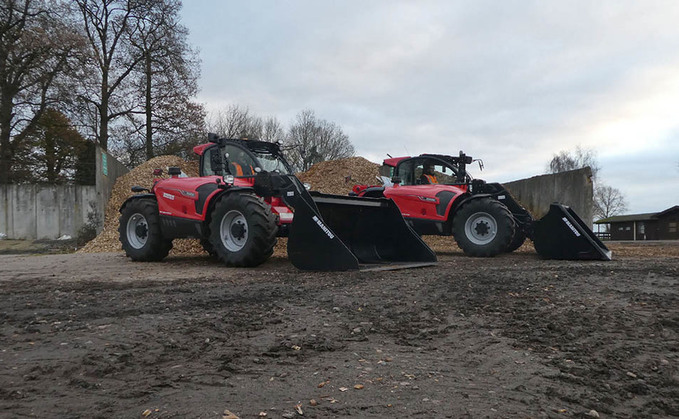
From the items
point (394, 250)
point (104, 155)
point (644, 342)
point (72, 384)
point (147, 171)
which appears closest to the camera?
point (72, 384)

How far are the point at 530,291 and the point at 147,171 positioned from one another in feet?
52.6

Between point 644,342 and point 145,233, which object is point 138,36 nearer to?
point 145,233

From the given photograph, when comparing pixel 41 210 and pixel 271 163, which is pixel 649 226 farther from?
pixel 41 210

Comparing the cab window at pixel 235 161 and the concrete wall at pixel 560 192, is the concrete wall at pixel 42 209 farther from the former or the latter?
the concrete wall at pixel 560 192

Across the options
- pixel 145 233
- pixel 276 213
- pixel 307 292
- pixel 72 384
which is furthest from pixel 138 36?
pixel 72 384

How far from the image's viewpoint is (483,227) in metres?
9.25

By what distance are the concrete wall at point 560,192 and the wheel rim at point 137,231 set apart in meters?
10.4

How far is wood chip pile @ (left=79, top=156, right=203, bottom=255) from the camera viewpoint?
11.4 metres

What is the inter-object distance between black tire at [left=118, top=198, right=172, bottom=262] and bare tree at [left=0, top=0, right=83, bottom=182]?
1262 cm

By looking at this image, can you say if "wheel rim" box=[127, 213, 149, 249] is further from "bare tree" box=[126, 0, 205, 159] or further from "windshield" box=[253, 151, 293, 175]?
"bare tree" box=[126, 0, 205, 159]

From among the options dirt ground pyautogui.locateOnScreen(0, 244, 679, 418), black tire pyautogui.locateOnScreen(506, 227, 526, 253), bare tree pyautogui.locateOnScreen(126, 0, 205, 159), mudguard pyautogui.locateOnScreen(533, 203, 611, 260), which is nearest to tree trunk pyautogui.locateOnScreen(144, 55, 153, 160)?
bare tree pyautogui.locateOnScreen(126, 0, 205, 159)

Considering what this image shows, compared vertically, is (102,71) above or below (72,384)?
above

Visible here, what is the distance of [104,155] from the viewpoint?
1591 cm

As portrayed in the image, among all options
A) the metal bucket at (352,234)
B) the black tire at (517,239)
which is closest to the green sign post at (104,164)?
the metal bucket at (352,234)
